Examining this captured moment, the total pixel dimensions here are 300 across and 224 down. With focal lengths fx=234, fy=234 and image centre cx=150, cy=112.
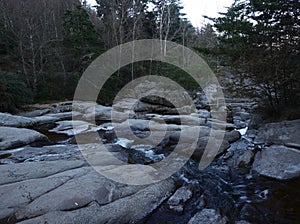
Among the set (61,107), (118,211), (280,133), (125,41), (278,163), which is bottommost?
(118,211)

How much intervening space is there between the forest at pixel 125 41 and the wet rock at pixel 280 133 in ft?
3.28

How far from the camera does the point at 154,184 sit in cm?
445

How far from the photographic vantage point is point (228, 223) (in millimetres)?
3529

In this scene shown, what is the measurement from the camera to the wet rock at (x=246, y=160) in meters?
5.85

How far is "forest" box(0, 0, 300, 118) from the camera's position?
7.29 metres

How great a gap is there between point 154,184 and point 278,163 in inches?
116

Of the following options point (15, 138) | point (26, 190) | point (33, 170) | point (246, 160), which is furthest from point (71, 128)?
point (246, 160)

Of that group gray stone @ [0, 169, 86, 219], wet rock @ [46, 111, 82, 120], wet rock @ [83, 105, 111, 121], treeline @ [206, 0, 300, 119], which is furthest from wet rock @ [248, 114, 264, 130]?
wet rock @ [46, 111, 82, 120]

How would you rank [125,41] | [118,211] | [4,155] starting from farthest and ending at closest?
[125,41], [4,155], [118,211]

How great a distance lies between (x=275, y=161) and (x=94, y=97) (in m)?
14.2

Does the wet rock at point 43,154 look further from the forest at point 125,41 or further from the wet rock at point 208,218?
the forest at point 125,41

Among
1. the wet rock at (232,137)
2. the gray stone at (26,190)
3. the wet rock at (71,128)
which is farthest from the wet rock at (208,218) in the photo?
the wet rock at (71,128)

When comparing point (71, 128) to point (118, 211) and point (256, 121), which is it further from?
point (256, 121)

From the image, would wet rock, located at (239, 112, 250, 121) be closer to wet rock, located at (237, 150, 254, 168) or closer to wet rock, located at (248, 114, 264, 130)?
wet rock, located at (248, 114, 264, 130)
